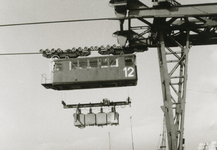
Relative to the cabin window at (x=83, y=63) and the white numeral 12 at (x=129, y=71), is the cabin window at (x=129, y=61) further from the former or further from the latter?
the cabin window at (x=83, y=63)

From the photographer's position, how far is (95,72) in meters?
12.4

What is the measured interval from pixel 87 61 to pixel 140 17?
152 inches

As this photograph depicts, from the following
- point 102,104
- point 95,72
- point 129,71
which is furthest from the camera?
point 102,104

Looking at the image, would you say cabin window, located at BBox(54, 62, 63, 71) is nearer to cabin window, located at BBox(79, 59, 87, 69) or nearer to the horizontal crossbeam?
cabin window, located at BBox(79, 59, 87, 69)

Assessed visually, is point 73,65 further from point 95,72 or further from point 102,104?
point 102,104

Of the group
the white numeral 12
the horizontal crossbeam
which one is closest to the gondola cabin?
the white numeral 12

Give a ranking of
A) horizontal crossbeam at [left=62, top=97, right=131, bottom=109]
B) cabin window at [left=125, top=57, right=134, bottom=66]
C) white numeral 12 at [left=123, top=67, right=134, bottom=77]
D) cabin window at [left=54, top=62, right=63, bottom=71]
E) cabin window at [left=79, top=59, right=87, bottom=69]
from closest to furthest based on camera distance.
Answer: white numeral 12 at [left=123, top=67, right=134, bottom=77] < cabin window at [left=125, top=57, right=134, bottom=66] < cabin window at [left=79, top=59, right=87, bottom=69] < cabin window at [left=54, top=62, right=63, bottom=71] < horizontal crossbeam at [left=62, top=97, right=131, bottom=109]

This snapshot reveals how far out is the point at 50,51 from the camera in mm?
14023

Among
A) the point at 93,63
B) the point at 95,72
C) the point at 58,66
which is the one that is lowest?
the point at 95,72

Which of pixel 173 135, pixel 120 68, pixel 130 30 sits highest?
pixel 130 30

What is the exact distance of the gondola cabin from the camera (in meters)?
12.3

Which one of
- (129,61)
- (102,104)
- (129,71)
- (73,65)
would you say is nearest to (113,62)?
(129,61)

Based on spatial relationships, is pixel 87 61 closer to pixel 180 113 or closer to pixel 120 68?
pixel 120 68

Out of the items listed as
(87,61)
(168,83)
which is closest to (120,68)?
(87,61)
